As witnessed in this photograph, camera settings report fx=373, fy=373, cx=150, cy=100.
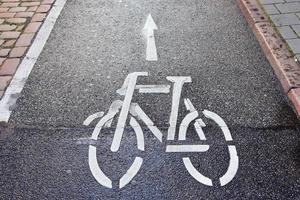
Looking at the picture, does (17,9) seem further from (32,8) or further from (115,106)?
(115,106)

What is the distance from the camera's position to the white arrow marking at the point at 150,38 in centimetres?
574

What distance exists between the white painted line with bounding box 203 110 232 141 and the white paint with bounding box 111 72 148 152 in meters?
0.96

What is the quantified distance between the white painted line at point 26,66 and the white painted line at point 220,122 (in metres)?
2.43

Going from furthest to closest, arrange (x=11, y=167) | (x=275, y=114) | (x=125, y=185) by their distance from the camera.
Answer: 1. (x=275, y=114)
2. (x=11, y=167)
3. (x=125, y=185)

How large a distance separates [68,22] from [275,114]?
4.08 metres

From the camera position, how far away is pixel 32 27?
6477 millimetres

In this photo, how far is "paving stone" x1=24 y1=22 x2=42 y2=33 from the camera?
639cm

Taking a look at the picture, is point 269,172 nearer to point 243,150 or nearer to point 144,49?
point 243,150

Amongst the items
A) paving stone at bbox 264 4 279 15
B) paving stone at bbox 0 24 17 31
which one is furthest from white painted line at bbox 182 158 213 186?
paving stone at bbox 0 24 17 31

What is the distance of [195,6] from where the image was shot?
7.28m

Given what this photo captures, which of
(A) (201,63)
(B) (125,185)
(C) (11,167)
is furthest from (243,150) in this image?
(C) (11,167)

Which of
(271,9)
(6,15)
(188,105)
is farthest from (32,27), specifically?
(271,9)

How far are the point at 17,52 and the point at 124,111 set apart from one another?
2.34 m

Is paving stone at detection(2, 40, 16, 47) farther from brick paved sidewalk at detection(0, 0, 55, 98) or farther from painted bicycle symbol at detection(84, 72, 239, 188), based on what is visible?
painted bicycle symbol at detection(84, 72, 239, 188)
